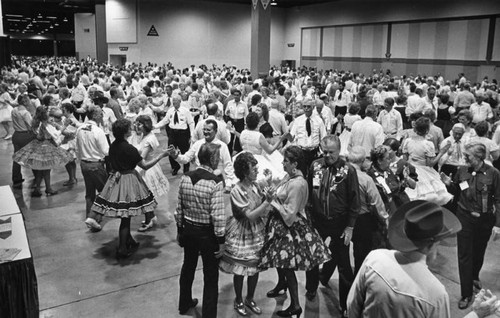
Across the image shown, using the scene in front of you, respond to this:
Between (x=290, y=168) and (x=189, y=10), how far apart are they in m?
29.4

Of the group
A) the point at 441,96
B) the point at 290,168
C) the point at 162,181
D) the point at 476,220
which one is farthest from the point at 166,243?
the point at 441,96

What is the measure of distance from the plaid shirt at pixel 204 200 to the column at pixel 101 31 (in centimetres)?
3270

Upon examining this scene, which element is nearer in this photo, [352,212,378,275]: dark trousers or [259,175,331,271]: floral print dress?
[259,175,331,271]: floral print dress

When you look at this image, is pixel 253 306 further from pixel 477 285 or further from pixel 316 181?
pixel 477 285

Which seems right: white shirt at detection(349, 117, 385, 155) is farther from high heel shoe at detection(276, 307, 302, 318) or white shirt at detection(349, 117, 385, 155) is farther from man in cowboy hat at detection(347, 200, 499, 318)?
man in cowboy hat at detection(347, 200, 499, 318)

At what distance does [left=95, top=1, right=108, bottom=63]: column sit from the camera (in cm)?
3384

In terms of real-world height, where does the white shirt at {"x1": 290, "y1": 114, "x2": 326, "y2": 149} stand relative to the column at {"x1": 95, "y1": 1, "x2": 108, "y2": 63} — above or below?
below

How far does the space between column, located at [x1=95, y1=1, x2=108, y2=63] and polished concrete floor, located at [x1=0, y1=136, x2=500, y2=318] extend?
29.7m

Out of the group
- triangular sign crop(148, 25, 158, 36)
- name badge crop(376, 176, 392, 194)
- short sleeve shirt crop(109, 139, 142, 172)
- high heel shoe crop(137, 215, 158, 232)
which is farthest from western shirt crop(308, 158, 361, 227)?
triangular sign crop(148, 25, 158, 36)

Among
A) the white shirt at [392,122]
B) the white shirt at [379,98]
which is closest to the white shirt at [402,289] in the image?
the white shirt at [392,122]

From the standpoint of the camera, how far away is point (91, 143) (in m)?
6.26

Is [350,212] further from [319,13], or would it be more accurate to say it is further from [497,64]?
[319,13]

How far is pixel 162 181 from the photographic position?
6.45 m

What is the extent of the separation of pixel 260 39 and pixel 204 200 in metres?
19.5
